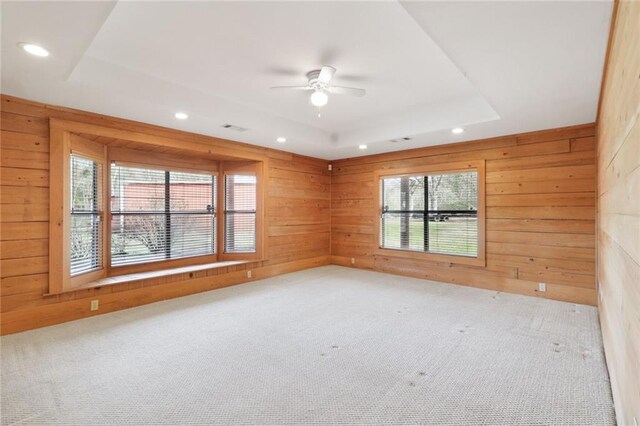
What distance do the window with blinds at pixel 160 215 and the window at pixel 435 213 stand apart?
Result: 10.6ft

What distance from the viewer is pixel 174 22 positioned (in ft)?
7.50

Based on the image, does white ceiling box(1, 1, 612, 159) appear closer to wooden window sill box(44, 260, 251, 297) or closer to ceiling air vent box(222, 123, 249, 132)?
ceiling air vent box(222, 123, 249, 132)

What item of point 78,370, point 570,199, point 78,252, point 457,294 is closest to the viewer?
point 78,370

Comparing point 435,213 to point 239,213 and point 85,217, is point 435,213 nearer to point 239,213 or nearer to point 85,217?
point 239,213

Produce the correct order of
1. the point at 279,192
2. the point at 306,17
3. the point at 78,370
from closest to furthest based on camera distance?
the point at 306,17
the point at 78,370
the point at 279,192

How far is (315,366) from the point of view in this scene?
244 cm

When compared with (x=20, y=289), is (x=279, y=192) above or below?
above

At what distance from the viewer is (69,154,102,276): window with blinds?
11.8 ft

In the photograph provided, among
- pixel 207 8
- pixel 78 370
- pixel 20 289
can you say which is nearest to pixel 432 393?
pixel 78 370

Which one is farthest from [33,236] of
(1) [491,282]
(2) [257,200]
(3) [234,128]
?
(1) [491,282]

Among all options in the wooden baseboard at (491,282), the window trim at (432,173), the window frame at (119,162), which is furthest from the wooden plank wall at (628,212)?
the window frame at (119,162)

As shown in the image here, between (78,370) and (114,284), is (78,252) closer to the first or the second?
(114,284)

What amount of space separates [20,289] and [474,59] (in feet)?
15.1

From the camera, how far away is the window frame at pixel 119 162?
130 inches
